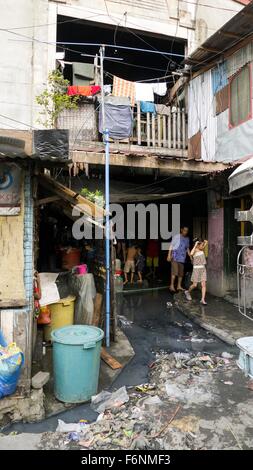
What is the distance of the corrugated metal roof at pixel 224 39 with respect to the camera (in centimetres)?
898

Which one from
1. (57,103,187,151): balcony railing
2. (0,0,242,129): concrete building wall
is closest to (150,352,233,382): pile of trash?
(57,103,187,151): balcony railing

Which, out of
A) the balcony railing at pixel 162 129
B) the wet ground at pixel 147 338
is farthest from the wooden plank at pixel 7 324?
the balcony railing at pixel 162 129

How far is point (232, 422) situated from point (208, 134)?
9411 mm

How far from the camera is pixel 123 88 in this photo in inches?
464

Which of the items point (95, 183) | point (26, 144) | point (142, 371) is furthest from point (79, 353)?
point (95, 183)

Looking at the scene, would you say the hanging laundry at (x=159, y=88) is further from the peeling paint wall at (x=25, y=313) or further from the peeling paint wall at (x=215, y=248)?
the peeling paint wall at (x=25, y=313)

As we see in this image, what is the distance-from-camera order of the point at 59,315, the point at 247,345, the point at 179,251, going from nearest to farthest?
the point at 247,345 → the point at 59,315 → the point at 179,251

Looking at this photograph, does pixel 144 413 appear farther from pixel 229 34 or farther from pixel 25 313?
pixel 229 34

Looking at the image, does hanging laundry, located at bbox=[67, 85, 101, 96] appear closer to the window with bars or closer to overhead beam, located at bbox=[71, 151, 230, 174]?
overhead beam, located at bbox=[71, 151, 230, 174]

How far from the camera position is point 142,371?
229 inches

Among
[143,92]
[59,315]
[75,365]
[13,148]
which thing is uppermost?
[143,92]

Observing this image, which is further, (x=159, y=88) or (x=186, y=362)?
(x=159, y=88)

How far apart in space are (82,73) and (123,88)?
4.88 ft

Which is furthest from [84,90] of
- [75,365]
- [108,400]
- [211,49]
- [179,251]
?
[108,400]
